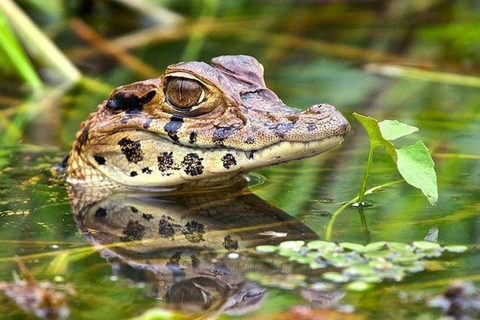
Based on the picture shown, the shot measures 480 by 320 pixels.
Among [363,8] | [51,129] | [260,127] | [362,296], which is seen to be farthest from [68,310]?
[363,8]

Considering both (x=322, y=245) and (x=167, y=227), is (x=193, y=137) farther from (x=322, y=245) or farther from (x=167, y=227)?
(x=322, y=245)

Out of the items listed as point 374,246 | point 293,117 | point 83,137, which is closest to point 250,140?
point 293,117

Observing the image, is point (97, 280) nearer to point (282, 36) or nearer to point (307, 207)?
point (307, 207)

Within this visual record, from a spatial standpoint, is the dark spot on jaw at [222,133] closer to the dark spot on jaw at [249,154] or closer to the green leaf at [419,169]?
the dark spot on jaw at [249,154]

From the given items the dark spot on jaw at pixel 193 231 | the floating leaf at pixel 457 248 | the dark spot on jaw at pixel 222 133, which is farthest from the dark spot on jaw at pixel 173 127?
the floating leaf at pixel 457 248

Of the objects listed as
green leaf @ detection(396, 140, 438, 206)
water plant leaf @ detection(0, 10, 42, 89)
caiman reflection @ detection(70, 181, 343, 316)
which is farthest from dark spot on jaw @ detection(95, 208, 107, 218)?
water plant leaf @ detection(0, 10, 42, 89)

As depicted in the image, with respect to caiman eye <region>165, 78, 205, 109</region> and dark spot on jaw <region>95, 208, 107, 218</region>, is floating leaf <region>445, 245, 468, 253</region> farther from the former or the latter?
dark spot on jaw <region>95, 208, 107, 218</region>
